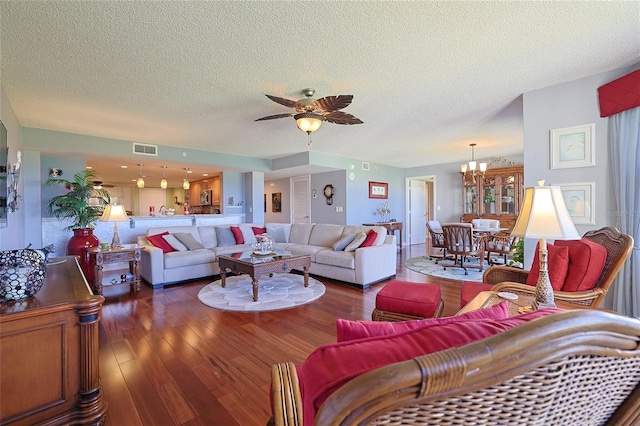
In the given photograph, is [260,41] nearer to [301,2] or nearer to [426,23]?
[301,2]

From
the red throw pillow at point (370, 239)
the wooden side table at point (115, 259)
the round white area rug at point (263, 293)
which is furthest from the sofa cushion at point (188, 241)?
the red throw pillow at point (370, 239)

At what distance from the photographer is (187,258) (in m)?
4.29

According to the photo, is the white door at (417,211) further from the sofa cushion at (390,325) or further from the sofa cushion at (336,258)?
the sofa cushion at (390,325)

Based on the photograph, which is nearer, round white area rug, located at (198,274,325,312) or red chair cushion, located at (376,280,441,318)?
red chair cushion, located at (376,280,441,318)

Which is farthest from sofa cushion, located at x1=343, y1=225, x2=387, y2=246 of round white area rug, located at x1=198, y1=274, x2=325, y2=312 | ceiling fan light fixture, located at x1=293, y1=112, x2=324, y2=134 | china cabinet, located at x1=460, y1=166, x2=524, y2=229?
china cabinet, located at x1=460, y1=166, x2=524, y2=229

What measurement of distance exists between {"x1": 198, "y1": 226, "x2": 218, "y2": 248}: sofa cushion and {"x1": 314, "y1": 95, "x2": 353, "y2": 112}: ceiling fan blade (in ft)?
11.6

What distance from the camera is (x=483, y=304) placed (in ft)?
5.18

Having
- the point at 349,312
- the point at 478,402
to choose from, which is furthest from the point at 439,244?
the point at 478,402

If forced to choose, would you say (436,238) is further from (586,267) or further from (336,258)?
(586,267)

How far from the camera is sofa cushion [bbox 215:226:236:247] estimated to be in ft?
17.3

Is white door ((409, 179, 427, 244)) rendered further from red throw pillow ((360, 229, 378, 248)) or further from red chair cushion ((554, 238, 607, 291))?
red chair cushion ((554, 238, 607, 291))

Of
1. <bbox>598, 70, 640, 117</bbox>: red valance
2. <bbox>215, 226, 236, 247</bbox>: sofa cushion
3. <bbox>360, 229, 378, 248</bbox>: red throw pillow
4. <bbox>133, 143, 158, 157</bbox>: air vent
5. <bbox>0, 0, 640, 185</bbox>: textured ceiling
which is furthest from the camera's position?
<bbox>215, 226, 236, 247</bbox>: sofa cushion

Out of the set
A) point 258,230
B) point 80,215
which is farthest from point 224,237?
point 80,215

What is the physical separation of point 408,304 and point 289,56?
2.28 meters
